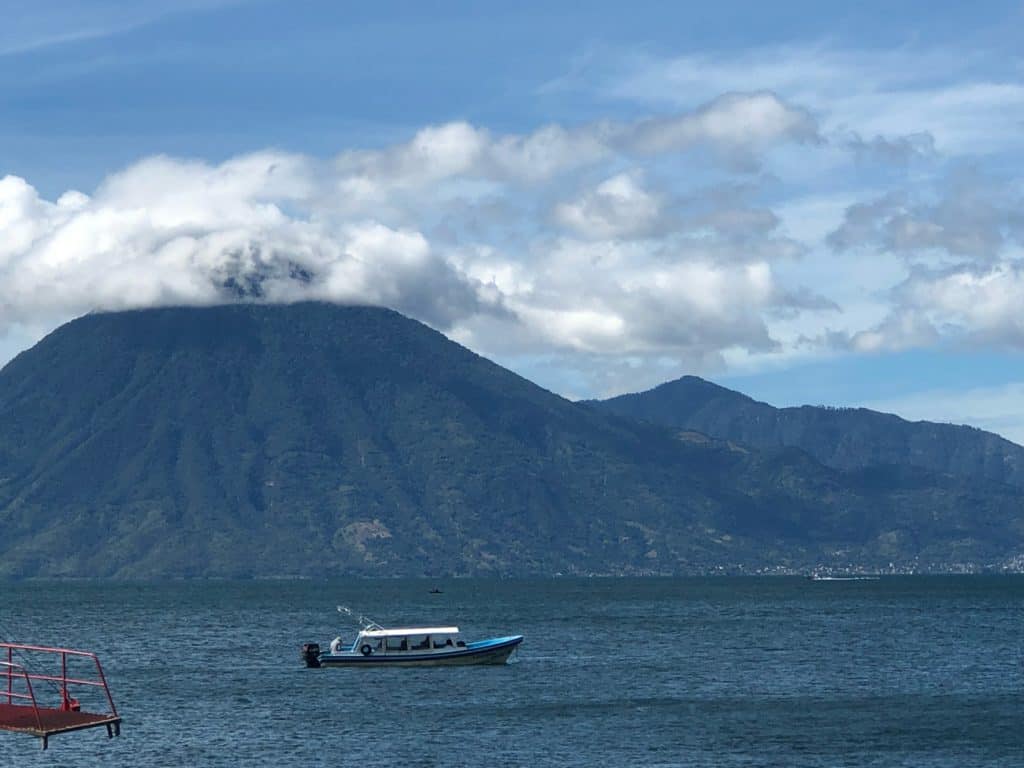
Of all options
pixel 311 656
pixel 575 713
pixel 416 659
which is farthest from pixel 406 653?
pixel 575 713

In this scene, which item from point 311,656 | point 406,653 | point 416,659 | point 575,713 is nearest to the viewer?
point 575,713

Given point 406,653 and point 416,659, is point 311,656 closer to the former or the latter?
point 406,653

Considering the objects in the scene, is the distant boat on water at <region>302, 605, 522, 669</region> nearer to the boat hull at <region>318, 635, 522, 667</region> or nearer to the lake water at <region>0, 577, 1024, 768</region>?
the boat hull at <region>318, 635, 522, 667</region>

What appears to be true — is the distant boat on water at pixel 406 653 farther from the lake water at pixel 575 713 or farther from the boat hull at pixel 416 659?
the lake water at pixel 575 713

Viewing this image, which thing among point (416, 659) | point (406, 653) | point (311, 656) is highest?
point (406, 653)

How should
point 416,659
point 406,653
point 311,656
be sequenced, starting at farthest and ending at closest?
point 406,653 < point 311,656 < point 416,659

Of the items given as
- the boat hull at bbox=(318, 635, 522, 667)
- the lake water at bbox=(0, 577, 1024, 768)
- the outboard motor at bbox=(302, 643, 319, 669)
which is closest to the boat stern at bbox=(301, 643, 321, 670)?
the outboard motor at bbox=(302, 643, 319, 669)

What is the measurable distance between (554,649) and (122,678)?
56114mm

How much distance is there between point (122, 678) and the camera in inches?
6161

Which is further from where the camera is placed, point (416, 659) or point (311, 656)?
point (311, 656)

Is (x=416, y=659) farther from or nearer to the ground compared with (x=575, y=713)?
farther from the ground


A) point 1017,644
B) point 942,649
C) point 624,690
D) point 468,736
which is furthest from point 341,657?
point 1017,644

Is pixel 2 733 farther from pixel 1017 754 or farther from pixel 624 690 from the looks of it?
pixel 1017 754

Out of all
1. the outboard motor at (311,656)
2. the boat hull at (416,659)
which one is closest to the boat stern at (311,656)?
the outboard motor at (311,656)
